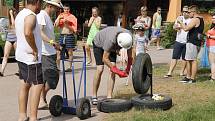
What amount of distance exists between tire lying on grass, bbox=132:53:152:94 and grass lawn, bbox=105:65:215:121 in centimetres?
40

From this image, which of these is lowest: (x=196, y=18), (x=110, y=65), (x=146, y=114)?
(x=146, y=114)

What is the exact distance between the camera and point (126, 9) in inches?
995

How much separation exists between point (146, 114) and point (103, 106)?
74cm

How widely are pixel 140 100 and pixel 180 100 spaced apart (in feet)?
3.72

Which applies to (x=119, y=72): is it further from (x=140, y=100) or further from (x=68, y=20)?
(x=68, y=20)

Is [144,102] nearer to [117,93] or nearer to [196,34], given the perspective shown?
[117,93]

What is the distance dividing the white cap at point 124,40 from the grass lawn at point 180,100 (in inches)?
42.8

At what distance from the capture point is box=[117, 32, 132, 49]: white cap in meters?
7.64

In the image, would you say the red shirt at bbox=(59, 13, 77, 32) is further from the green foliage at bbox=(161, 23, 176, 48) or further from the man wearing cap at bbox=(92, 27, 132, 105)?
the green foliage at bbox=(161, 23, 176, 48)

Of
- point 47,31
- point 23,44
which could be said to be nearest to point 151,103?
point 47,31

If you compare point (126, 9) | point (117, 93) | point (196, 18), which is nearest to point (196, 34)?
point (196, 18)

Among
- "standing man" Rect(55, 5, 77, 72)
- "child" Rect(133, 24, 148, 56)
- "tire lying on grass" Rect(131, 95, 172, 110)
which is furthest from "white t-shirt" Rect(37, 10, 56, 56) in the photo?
"standing man" Rect(55, 5, 77, 72)

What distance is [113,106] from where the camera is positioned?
25.6 feet

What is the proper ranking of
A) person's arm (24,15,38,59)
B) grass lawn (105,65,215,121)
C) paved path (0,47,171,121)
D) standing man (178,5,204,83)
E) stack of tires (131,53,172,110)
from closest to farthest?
person's arm (24,15,38,59)
grass lawn (105,65,215,121)
paved path (0,47,171,121)
stack of tires (131,53,172,110)
standing man (178,5,204,83)
